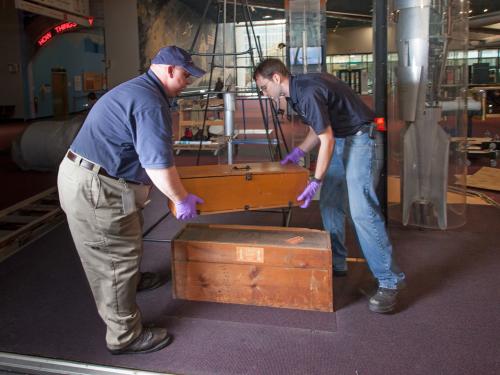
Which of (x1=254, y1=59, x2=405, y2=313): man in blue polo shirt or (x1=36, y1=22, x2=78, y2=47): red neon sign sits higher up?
(x1=36, y1=22, x2=78, y2=47): red neon sign

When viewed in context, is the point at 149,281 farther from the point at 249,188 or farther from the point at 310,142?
the point at 310,142

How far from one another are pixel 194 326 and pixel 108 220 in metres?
0.82

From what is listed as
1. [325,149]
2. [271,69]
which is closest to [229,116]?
[271,69]

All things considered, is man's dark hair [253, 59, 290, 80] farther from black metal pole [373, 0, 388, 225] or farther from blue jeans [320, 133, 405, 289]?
black metal pole [373, 0, 388, 225]

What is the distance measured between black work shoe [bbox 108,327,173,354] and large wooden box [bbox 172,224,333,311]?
46cm

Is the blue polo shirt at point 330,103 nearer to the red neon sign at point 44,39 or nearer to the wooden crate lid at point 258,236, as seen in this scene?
the wooden crate lid at point 258,236

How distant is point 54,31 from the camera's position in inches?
187

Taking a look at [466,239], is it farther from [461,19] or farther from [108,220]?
[108,220]

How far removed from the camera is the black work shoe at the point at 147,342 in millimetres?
2326

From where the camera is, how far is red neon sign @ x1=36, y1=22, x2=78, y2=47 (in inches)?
184

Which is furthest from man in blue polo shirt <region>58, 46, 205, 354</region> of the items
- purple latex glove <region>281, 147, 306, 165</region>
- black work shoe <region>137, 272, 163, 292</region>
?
purple latex glove <region>281, 147, 306, 165</region>

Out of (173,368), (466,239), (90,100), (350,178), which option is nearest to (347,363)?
(173,368)

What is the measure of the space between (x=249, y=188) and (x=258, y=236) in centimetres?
32

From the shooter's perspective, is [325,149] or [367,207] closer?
[325,149]
